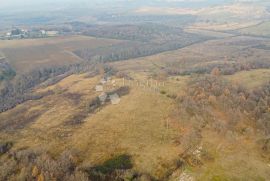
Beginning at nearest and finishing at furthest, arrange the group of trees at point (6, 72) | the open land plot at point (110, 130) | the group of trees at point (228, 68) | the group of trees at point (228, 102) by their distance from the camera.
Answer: the open land plot at point (110, 130) → the group of trees at point (228, 102) → the group of trees at point (228, 68) → the group of trees at point (6, 72)

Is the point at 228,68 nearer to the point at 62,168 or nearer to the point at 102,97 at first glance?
the point at 102,97

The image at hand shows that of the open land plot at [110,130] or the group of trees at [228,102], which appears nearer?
the open land plot at [110,130]

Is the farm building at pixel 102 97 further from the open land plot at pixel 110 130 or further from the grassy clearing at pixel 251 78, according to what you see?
the grassy clearing at pixel 251 78

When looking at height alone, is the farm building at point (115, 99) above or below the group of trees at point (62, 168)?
above

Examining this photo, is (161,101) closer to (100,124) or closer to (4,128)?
(100,124)

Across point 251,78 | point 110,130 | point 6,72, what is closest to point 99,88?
point 110,130

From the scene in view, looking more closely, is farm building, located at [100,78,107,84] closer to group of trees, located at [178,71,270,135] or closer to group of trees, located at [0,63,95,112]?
group of trees, located at [0,63,95,112]

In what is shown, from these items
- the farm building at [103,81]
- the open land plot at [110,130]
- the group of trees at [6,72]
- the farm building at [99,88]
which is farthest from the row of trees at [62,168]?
the group of trees at [6,72]

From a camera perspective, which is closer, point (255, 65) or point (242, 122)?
point (242, 122)

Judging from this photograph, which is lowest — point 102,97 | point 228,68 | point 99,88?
point 99,88

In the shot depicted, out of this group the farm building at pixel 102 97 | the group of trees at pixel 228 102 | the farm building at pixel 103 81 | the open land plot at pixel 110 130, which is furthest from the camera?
the farm building at pixel 103 81

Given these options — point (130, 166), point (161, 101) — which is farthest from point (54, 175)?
point (161, 101)
